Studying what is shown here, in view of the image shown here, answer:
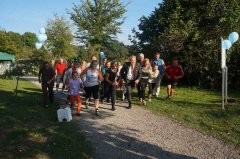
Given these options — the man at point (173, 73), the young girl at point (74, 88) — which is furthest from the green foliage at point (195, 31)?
the young girl at point (74, 88)

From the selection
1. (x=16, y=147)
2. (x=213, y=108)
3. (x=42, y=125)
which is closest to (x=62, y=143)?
(x=16, y=147)

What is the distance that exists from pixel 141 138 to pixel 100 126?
4.87 ft

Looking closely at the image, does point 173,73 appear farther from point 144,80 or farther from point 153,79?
point 144,80

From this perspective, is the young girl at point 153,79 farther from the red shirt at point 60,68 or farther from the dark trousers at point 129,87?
the red shirt at point 60,68

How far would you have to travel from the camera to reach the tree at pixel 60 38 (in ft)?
112

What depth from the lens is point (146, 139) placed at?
24.8 ft

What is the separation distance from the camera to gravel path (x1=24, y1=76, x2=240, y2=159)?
655 cm

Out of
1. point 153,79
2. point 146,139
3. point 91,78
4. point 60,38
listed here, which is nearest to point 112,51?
point 60,38

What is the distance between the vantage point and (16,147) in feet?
21.5

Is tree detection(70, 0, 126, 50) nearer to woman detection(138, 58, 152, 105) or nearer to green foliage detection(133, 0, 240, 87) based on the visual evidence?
green foliage detection(133, 0, 240, 87)

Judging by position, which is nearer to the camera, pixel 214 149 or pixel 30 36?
pixel 214 149

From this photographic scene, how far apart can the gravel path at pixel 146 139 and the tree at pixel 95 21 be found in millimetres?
22679

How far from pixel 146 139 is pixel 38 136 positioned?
239 cm

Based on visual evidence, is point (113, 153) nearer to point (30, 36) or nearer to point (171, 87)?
point (171, 87)
